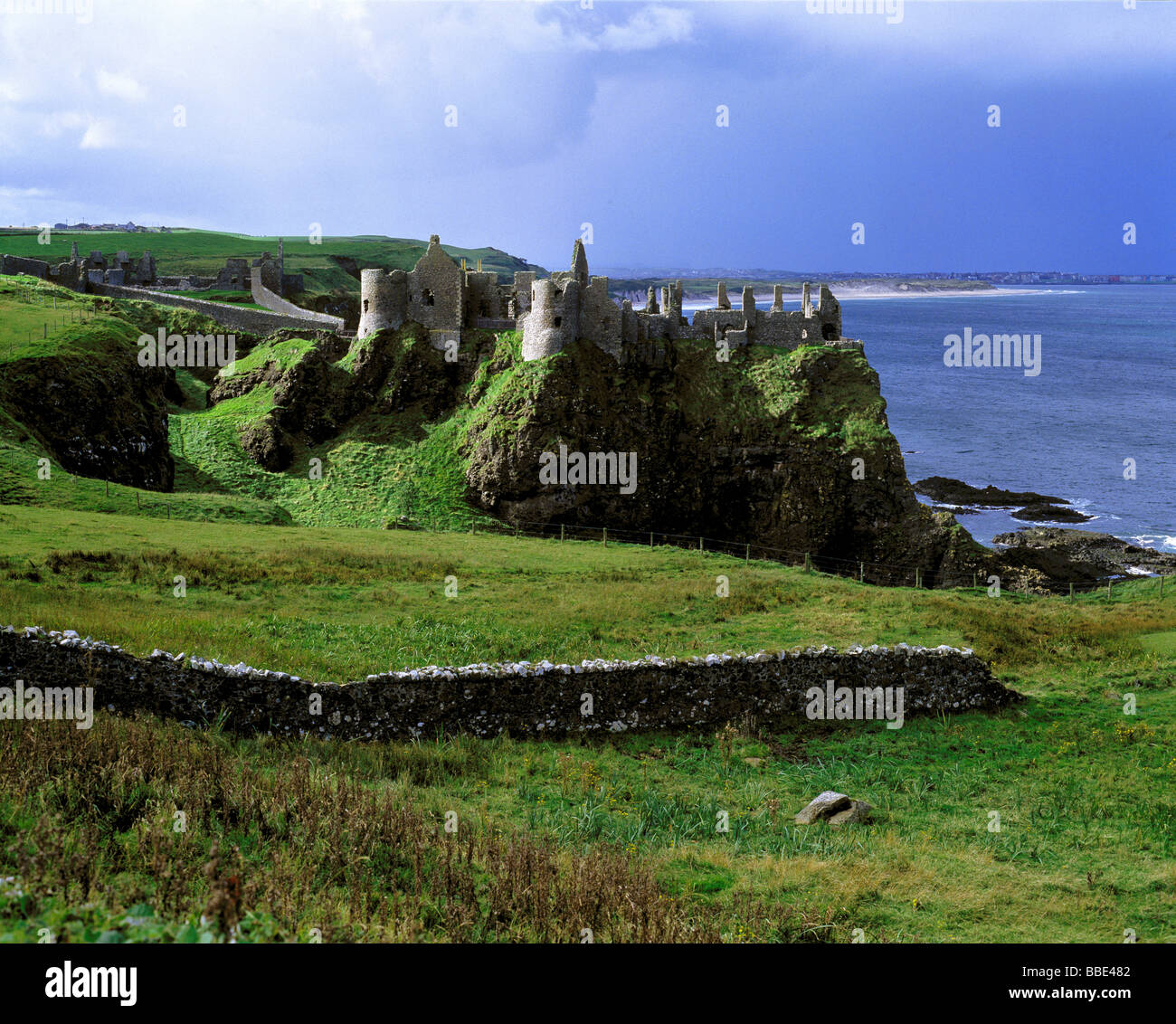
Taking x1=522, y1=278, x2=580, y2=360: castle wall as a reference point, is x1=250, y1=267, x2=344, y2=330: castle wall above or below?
above

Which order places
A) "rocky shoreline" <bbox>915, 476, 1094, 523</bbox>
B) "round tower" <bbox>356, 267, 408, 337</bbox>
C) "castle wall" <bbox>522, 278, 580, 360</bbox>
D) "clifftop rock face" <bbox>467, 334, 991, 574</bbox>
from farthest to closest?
"rocky shoreline" <bbox>915, 476, 1094, 523</bbox> < "round tower" <bbox>356, 267, 408, 337</bbox> < "castle wall" <bbox>522, 278, 580, 360</bbox> < "clifftop rock face" <bbox>467, 334, 991, 574</bbox>

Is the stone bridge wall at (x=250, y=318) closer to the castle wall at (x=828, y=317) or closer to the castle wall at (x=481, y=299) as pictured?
the castle wall at (x=481, y=299)

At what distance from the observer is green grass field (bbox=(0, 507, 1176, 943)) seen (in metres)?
11.0

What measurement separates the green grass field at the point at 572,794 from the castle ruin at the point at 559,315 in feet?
105

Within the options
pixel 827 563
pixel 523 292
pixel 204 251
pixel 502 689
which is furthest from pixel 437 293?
pixel 204 251

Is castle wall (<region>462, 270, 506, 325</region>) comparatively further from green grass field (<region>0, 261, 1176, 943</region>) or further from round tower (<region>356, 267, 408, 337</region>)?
green grass field (<region>0, 261, 1176, 943</region>)

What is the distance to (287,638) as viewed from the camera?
912 inches

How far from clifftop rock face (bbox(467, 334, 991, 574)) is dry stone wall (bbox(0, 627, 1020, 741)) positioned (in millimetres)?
35933

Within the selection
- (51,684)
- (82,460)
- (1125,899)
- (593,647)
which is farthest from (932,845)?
(82,460)

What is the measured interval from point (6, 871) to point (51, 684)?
8069 millimetres

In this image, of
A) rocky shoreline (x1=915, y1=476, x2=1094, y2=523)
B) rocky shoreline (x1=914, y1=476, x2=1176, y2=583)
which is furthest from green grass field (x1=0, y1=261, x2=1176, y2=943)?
rocky shoreline (x1=915, y1=476, x2=1094, y2=523)

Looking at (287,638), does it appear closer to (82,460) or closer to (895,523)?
(82,460)

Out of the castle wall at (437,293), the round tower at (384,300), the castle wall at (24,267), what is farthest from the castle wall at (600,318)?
the castle wall at (24,267)
